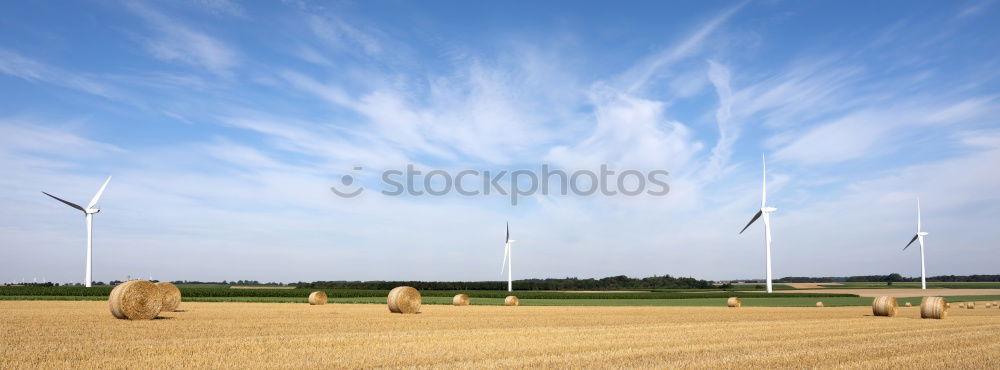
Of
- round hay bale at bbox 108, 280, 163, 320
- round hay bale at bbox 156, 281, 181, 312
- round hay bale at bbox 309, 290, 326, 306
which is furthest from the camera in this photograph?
round hay bale at bbox 309, 290, 326, 306

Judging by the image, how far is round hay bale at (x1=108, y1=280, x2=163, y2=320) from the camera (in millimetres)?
26172

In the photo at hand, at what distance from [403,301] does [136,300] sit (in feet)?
36.6

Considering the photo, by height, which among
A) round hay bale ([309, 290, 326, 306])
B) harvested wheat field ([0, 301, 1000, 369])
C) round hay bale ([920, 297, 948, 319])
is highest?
harvested wheat field ([0, 301, 1000, 369])

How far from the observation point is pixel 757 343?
19109 millimetres

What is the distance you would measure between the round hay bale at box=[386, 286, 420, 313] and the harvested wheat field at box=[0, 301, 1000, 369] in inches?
319

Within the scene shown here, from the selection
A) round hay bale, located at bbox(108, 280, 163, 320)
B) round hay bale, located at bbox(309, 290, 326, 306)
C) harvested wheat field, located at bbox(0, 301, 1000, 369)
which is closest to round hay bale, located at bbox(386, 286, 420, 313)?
harvested wheat field, located at bbox(0, 301, 1000, 369)

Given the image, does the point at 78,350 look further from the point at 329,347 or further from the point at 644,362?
the point at 644,362

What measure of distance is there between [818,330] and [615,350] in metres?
9.60

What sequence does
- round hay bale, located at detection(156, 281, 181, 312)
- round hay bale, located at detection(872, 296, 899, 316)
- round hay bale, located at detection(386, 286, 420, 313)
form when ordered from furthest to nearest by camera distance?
round hay bale, located at detection(872, 296, 899, 316)
round hay bale, located at detection(386, 286, 420, 313)
round hay bale, located at detection(156, 281, 181, 312)

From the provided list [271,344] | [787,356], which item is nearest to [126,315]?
[271,344]

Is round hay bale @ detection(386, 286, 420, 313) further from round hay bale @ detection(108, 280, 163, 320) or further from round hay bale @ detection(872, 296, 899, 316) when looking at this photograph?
round hay bale @ detection(872, 296, 899, 316)

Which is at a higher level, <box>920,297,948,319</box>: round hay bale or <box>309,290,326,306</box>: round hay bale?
<box>920,297,948,319</box>: round hay bale

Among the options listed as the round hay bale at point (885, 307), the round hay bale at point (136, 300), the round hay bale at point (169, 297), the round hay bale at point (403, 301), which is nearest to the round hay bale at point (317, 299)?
the round hay bale at point (403, 301)

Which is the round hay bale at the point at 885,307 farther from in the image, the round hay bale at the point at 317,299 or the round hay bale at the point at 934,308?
→ the round hay bale at the point at 317,299
